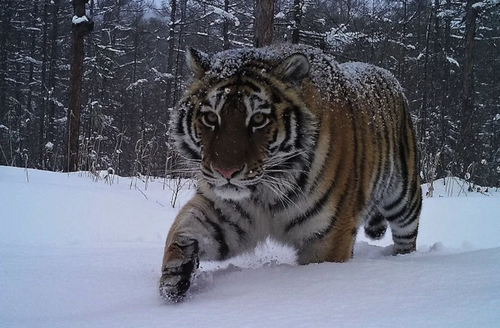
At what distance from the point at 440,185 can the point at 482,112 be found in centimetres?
1262

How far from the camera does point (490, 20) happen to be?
15695 millimetres

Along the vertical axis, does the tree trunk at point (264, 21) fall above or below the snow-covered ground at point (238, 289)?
above

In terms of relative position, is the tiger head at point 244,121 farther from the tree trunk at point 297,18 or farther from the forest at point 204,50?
the tree trunk at point 297,18

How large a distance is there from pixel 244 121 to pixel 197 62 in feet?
1.65

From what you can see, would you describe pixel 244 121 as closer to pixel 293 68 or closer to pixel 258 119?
pixel 258 119

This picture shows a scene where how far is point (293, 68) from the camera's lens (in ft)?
6.61

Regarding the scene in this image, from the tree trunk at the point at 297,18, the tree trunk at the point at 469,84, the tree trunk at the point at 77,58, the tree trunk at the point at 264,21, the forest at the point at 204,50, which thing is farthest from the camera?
the forest at the point at 204,50

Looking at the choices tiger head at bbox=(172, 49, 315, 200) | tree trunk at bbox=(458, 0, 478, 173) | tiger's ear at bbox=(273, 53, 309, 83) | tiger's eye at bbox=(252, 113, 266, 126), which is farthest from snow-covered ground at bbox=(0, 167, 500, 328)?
tree trunk at bbox=(458, 0, 478, 173)

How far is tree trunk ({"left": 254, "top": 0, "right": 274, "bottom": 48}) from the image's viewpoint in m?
7.22

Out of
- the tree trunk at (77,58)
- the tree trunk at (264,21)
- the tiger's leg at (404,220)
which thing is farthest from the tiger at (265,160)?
the tree trunk at (77,58)

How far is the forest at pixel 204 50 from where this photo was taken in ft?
41.0

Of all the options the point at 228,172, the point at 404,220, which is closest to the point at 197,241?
the point at 228,172

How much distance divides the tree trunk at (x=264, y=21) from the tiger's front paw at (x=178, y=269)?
20.0 feet

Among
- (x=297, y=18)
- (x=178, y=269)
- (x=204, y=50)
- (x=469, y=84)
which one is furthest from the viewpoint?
(x=204, y=50)
